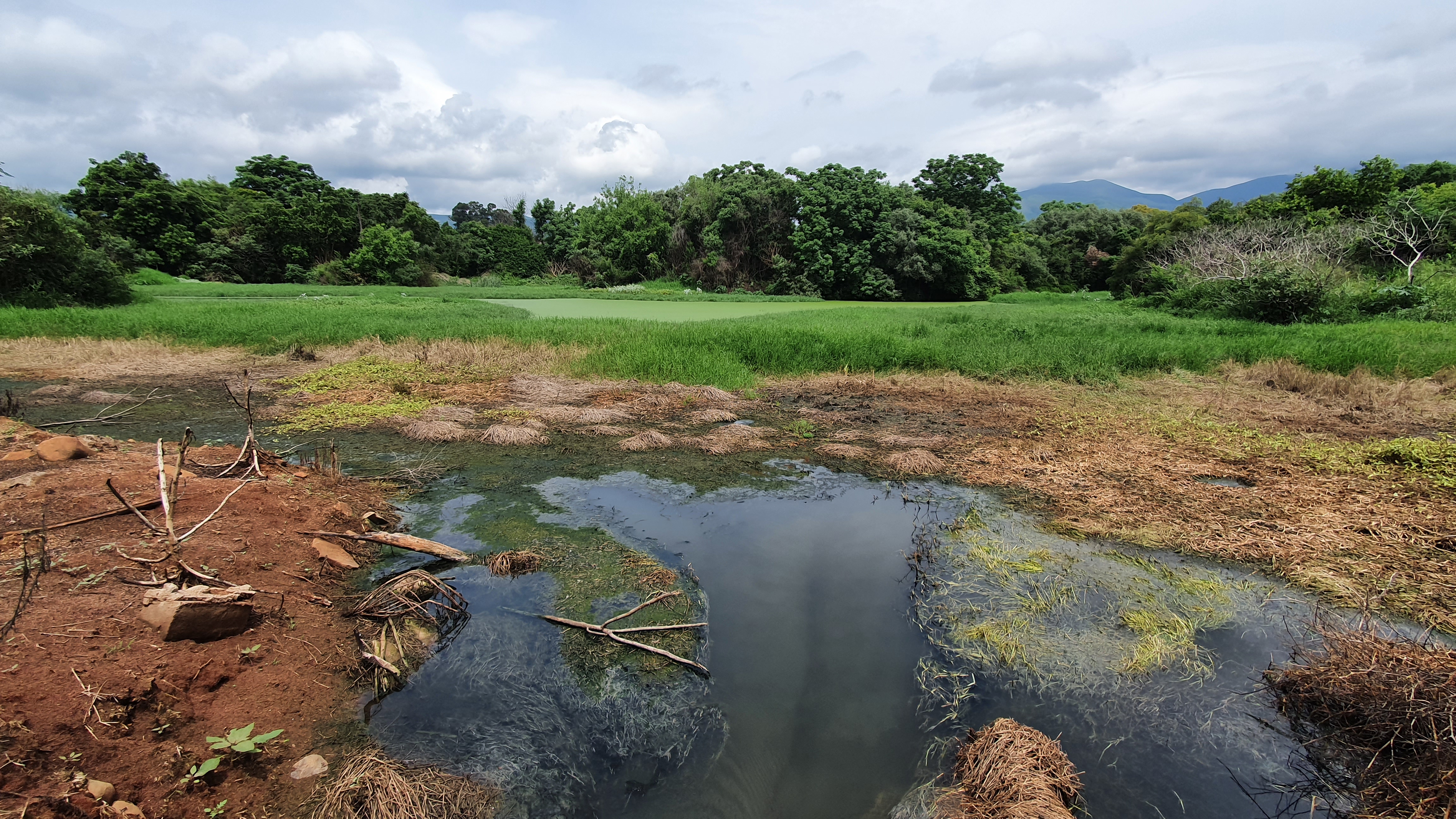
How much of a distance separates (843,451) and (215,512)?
585 cm

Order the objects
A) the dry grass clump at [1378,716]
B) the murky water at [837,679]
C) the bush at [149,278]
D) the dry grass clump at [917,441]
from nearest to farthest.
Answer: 1. the dry grass clump at [1378,716]
2. the murky water at [837,679]
3. the dry grass clump at [917,441]
4. the bush at [149,278]

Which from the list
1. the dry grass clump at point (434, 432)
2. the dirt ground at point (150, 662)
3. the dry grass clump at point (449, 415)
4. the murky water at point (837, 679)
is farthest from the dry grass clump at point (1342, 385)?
the dirt ground at point (150, 662)

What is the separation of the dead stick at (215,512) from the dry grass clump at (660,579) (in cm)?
258

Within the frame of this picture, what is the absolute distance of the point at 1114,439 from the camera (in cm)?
766

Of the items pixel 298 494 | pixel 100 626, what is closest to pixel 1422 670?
pixel 100 626

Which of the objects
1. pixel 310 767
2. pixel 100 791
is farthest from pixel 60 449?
pixel 310 767

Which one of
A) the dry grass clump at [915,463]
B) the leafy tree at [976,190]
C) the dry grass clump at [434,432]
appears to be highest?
the leafy tree at [976,190]

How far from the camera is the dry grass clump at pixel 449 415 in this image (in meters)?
8.26

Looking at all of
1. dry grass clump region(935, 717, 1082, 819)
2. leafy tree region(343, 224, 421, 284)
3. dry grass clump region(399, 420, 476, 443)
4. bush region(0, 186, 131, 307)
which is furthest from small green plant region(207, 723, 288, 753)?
leafy tree region(343, 224, 421, 284)

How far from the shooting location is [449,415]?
8469 mm

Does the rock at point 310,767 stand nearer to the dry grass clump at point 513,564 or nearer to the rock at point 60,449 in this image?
the dry grass clump at point 513,564

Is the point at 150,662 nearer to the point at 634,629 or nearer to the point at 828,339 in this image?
the point at 634,629

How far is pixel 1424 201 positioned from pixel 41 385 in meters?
38.0

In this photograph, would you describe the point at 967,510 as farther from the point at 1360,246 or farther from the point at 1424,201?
the point at 1424,201
